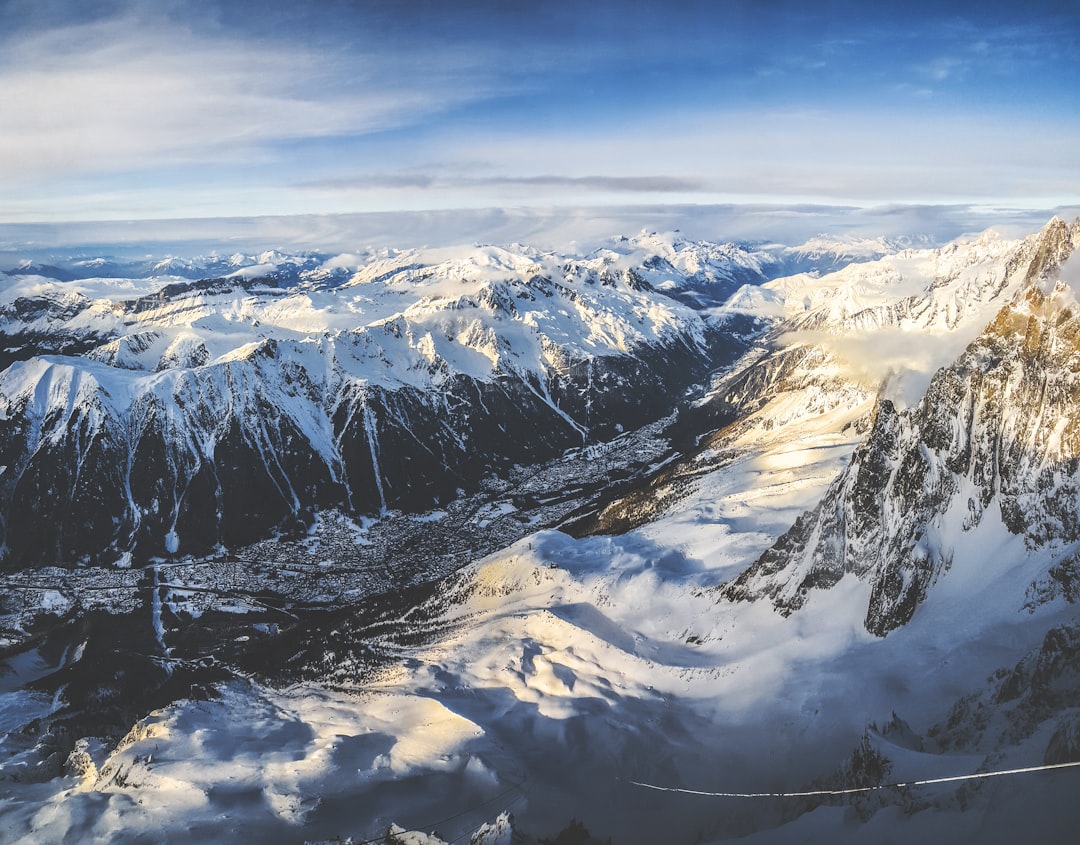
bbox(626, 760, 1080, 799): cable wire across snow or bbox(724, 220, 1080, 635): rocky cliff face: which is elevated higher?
bbox(724, 220, 1080, 635): rocky cliff face

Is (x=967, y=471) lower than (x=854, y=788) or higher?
higher

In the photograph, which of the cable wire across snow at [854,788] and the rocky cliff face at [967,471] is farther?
the rocky cliff face at [967,471]

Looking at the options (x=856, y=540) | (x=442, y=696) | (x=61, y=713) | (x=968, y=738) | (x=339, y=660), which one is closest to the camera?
(x=968, y=738)

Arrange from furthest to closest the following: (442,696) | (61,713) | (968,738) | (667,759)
A: (61,713) → (442,696) → (667,759) → (968,738)

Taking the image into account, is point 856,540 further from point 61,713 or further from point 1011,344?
point 61,713

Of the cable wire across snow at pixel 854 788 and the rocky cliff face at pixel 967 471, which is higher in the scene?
the rocky cliff face at pixel 967 471

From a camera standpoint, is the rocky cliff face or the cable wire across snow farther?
the rocky cliff face

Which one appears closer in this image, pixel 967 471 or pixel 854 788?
pixel 854 788

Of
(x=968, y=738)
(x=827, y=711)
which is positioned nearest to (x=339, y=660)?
(x=827, y=711)
